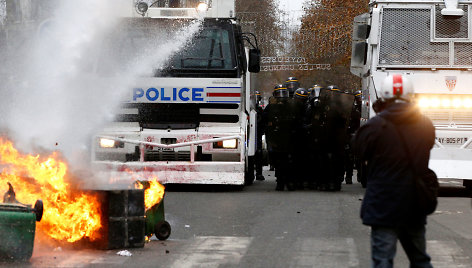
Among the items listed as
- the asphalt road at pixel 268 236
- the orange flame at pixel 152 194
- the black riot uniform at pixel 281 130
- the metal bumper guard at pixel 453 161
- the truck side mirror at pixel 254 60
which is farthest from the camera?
the black riot uniform at pixel 281 130

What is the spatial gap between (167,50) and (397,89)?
10369 mm

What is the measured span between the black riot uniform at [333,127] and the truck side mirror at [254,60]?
4.25ft

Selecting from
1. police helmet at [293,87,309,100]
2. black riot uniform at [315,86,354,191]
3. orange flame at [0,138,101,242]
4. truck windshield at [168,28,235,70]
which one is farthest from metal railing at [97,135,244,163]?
orange flame at [0,138,101,242]

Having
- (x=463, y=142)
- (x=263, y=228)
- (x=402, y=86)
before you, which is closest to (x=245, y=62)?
(x=463, y=142)

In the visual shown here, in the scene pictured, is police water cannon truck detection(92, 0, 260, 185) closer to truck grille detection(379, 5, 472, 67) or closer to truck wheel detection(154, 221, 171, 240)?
truck grille detection(379, 5, 472, 67)

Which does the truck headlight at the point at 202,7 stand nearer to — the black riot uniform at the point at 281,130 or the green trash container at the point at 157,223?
the black riot uniform at the point at 281,130

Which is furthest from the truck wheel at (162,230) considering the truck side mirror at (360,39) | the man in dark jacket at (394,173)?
the truck side mirror at (360,39)

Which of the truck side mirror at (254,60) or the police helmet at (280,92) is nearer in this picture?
the truck side mirror at (254,60)

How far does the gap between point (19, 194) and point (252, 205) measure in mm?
5663

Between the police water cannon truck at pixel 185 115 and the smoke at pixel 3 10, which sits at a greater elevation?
the smoke at pixel 3 10

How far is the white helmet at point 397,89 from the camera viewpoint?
6.41 metres

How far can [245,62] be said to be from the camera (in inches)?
691

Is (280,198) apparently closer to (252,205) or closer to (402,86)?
(252,205)

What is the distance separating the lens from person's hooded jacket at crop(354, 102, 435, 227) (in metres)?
6.26
